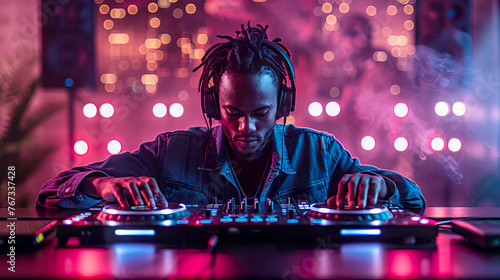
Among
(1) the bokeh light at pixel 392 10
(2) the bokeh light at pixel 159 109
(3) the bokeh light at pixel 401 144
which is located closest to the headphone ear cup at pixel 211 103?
(2) the bokeh light at pixel 159 109

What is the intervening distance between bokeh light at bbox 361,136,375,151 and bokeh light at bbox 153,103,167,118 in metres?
1.81

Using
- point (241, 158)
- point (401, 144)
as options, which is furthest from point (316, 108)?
point (241, 158)

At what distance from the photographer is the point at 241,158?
167 centimetres

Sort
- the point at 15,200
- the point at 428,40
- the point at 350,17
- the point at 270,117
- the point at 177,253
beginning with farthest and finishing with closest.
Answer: the point at 350,17
the point at 15,200
the point at 428,40
the point at 270,117
the point at 177,253

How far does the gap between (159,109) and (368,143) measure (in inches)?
74.9

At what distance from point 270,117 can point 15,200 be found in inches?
124

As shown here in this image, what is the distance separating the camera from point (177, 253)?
76cm

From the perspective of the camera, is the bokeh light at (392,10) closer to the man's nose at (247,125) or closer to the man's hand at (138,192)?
the man's nose at (247,125)

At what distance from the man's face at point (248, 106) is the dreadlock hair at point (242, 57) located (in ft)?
0.10

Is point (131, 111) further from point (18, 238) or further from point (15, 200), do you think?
point (18, 238)

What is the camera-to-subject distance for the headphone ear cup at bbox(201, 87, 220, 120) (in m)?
1.51

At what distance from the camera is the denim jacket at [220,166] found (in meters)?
1.63

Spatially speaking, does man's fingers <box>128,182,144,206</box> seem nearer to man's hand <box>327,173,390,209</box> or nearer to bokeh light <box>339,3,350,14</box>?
man's hand <box>327,173,390,209</box>

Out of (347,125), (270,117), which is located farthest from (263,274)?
(347,125)
